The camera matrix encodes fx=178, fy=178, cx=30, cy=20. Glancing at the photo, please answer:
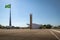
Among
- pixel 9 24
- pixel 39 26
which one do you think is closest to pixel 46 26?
pixel 39 26

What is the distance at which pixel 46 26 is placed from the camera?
159m

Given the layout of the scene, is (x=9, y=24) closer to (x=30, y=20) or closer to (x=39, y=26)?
(x=30, y=20)

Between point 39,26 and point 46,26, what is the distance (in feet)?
25.7

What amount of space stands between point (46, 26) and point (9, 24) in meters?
51.4

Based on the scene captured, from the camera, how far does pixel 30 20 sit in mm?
148625

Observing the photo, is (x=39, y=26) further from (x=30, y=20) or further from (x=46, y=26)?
(x=30, y=20)

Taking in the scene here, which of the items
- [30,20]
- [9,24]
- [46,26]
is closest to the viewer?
[9,24]

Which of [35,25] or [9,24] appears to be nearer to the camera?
[9,24]

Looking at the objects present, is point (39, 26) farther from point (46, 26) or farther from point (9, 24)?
point (9, 24)

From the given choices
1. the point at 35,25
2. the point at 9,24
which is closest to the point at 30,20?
the point at 35,25

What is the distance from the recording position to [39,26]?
164375mm

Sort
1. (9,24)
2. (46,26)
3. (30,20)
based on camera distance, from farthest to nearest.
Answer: (46,26), (30,20), (9,24)

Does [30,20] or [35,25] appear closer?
[30,20]

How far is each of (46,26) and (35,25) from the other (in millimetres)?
10745
